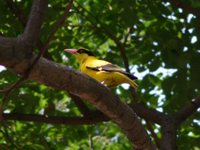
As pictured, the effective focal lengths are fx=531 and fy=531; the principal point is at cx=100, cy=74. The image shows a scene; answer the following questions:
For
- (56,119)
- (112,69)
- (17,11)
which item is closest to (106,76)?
(112,69)

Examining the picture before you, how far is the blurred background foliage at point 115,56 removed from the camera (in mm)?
6059

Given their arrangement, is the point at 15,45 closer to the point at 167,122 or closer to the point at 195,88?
the point at 167,122

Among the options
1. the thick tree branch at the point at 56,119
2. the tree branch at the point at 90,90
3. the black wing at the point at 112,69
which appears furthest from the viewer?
the thick tree branch at the point at 56,119

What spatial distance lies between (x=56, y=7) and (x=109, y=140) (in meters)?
2.12

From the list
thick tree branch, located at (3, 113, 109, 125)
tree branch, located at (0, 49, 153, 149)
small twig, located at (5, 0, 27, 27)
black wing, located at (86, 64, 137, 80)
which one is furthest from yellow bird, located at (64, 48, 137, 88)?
tree branch, located at (0, 49, 153, 149)

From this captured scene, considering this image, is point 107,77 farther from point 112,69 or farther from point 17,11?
point 17,11

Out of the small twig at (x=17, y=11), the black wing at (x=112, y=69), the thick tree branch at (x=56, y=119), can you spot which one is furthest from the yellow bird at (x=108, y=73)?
the small twig at (x=17, y=11)

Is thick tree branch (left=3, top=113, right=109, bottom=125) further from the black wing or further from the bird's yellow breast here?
the black wing

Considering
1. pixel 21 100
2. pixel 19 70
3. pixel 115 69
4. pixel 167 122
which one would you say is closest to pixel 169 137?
pixel 167 122

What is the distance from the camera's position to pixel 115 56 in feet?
22.3

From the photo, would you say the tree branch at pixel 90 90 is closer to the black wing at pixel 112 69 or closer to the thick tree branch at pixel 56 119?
the black wing at pixel 112 69

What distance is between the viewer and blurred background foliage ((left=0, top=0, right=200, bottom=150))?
6059mm

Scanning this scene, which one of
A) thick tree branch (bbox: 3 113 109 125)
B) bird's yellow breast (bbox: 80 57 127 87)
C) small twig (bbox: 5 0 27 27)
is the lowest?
thick tree branch (bbox: 3 113 109 125)

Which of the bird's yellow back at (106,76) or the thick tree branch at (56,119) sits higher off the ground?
the bird's yellow back at (106,76)
